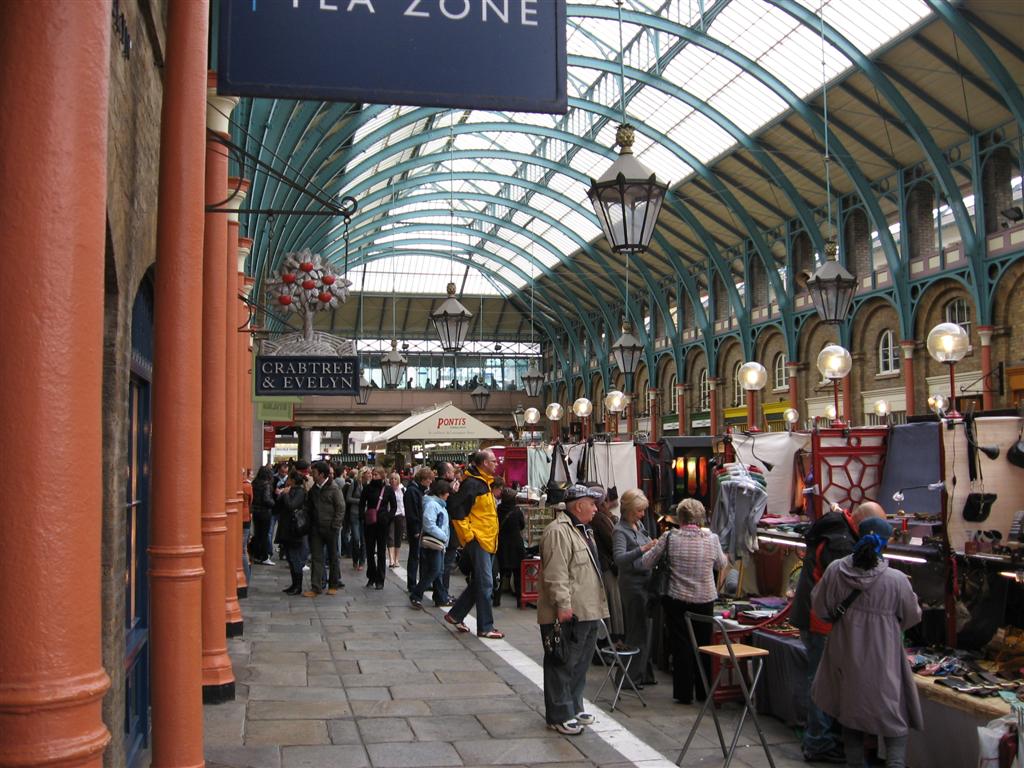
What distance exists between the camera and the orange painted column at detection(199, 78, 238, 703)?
22.2 ft

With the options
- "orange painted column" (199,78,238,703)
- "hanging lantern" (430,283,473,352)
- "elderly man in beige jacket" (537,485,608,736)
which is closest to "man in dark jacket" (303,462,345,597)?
"hanging lantern" (430,283,473,352)

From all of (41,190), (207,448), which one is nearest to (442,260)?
(207,448)

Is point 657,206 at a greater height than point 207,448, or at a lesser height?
greater

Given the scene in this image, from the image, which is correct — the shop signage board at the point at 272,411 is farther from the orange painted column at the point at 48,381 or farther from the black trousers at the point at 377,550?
the orange painted column at the point at 48,381

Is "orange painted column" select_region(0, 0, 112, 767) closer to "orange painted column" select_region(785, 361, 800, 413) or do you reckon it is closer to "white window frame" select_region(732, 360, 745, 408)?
"orange painted column" select_region(785, 361, 800, 413)

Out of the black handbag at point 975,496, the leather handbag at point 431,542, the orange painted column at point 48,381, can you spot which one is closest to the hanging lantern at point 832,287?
the leather handbag at point 431,542

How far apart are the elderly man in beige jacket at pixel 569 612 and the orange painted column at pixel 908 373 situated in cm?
1917

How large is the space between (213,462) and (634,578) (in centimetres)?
356

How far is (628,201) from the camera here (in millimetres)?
7523

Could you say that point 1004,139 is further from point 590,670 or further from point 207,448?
point 207,448

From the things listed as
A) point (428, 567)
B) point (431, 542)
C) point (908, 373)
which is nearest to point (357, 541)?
point (428, 567)

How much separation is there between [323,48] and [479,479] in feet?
22.1

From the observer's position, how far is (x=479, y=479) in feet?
34.4

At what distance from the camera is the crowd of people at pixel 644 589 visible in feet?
Result: 18.3
